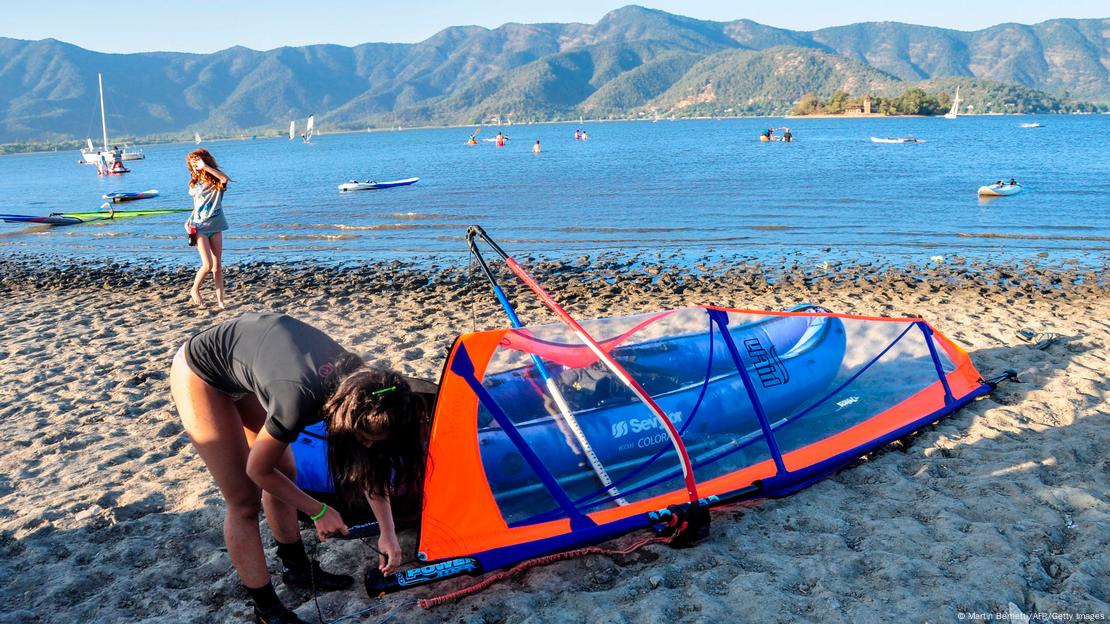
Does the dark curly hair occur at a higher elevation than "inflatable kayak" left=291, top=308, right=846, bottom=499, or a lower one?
higher

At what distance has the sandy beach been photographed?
3.69 metres

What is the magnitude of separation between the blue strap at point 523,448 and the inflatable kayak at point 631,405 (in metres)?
0.04

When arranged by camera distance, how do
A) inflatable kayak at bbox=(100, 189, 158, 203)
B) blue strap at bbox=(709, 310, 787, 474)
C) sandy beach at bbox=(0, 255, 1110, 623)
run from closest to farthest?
sandy beach at bbox=(0, 255, 1110, 623) < blue strap at bbox=(709, 310, 787, 474) < inflatable kayak at bbox=(100, 189, 158, 203)

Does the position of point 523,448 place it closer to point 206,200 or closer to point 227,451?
point 227,451

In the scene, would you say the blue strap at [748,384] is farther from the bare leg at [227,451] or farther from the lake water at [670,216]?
the lake water at [670,216]

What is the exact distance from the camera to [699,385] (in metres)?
5.13

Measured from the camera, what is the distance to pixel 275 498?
11.9 feet

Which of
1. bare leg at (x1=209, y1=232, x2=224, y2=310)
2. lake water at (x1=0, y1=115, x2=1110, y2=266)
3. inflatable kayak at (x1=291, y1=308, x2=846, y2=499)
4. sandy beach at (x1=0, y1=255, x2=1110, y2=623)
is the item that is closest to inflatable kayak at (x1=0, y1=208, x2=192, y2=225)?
lake water at (x1=0, y1=115, x2=1110, y2=266)

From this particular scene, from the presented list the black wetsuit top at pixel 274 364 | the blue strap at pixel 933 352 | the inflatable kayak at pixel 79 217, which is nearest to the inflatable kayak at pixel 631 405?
the blue strap at pixel 933 352

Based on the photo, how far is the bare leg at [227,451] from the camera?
3.18 meters

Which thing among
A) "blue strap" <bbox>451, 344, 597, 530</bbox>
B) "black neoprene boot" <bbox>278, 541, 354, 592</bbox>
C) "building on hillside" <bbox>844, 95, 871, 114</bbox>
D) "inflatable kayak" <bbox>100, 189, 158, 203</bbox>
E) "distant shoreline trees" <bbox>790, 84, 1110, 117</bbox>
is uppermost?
"distant shoreline trees" <bbox>790, 84, 1110, 117</bbox>

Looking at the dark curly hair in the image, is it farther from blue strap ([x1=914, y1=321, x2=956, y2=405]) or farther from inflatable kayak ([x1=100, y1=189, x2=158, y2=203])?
inflatable kayak ([x1=100, y1=189, x2=158, y2=203])

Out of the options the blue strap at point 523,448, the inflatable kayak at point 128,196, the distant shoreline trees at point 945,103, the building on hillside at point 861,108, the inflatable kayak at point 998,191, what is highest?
the distant shoreline trees at point 945,103

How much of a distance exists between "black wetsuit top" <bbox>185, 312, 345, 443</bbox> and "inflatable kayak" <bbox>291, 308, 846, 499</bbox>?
4.45 feet
